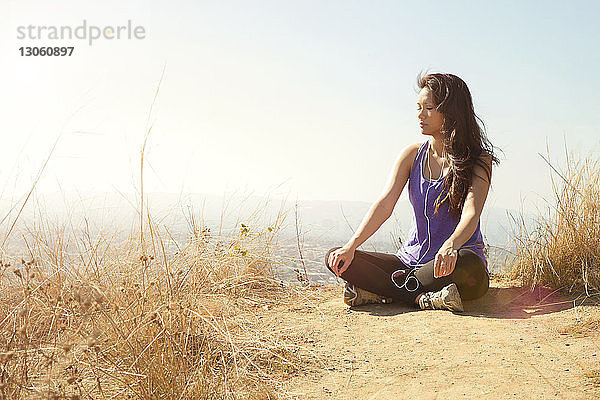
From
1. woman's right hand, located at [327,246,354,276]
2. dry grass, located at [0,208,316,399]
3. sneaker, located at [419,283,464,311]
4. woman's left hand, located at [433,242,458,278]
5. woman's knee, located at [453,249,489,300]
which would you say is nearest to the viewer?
dry grass, located at [0,208,316,399]

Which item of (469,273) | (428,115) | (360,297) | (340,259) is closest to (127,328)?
(340,259)

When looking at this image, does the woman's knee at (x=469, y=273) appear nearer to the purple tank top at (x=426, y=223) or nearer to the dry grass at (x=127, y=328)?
the purple tank top at (x=426, y=223)

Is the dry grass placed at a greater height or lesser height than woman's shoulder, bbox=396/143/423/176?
lesser

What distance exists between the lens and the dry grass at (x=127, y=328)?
1.86 m

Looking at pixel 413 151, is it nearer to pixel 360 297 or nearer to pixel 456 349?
pixel 360 297

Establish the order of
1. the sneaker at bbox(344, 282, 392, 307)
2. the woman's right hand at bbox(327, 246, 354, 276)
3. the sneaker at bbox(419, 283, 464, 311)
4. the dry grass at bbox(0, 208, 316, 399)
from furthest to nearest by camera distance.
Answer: the sneaker at bbox(344, 282, 392, 307) → the woman's right hand at bbox(327, 246, 354, 276) → the sneaker at bbox(419, 283, 464, 311) → the dry grass at bbox(0, 208, 316, 399)

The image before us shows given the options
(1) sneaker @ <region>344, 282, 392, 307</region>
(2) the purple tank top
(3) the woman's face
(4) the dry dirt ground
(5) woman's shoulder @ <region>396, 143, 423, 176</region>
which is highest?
(3) the woman's face

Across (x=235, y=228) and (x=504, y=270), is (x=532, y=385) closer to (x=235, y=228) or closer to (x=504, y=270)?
(x=504, y=270)

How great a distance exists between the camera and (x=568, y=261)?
11.3 ft

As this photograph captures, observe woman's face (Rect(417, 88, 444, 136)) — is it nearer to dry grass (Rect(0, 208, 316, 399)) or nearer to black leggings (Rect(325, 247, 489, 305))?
black leggings (Rect(325, 247, 489, 305))

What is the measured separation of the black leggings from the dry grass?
69 cm

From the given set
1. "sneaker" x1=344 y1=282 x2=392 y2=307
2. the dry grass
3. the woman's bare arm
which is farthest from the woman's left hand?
the dry grass

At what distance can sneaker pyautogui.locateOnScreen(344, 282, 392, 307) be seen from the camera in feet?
11.5

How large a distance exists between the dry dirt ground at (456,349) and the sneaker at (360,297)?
4cm
